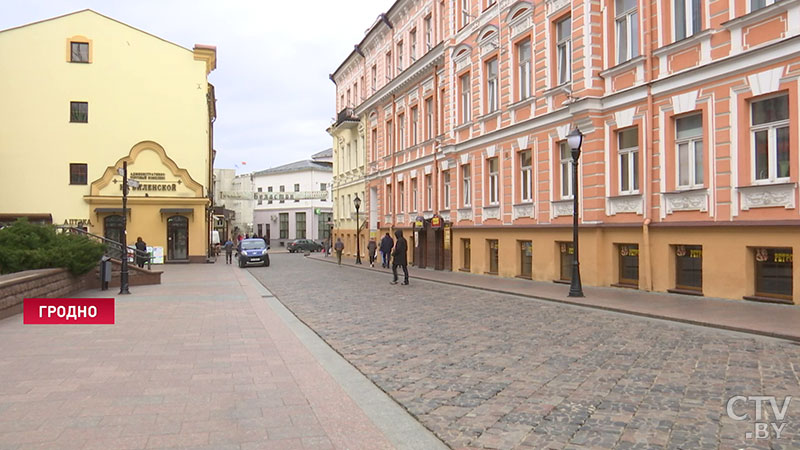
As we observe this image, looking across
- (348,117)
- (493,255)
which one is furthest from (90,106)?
(493,255)

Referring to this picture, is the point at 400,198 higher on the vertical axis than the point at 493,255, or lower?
higher

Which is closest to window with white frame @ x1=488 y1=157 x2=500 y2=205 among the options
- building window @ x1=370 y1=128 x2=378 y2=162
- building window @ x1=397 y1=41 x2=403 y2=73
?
building window @ x1=397 y1=41 x2=403 y2=73

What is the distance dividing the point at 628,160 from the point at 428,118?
15.0 m

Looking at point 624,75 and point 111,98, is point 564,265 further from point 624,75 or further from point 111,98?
point 111,98

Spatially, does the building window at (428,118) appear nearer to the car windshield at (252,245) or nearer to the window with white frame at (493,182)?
the window with white frame at (493,182)

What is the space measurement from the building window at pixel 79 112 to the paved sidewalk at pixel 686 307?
29.9 metres

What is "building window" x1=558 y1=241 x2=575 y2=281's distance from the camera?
19031mm

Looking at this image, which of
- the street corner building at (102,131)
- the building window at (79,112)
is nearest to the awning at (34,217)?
the street corner building at (102,131)

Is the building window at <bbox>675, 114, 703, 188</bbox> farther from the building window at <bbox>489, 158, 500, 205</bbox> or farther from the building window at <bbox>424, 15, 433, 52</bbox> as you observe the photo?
the building window at <bbox>424, 15, 433, 52</bbox>

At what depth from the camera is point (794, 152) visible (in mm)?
12109

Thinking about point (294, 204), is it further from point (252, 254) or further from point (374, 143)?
point (252, 254)

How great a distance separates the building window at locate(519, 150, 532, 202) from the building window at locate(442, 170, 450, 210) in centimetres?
672

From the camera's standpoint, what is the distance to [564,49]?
19266 mm

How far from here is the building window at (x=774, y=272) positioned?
40.9 ft
